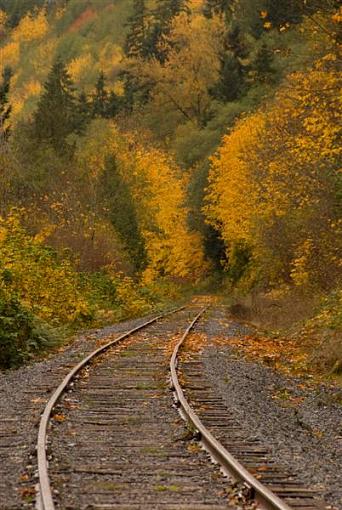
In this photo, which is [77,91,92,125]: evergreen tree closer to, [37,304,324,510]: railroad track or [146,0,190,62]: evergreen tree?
[146,0,190,62]: evergreen tree

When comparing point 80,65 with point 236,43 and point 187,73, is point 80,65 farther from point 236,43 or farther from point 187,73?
point 236,43

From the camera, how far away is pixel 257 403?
12.5 m

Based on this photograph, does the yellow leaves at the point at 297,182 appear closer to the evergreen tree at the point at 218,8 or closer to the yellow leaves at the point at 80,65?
the evergreen tree at the point at 218,8

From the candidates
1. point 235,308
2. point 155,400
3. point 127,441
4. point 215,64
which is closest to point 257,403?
point 155,400

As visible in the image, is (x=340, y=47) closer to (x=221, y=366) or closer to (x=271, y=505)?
(x=221, y=366)

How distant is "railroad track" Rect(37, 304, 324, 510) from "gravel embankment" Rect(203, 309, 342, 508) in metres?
0.29

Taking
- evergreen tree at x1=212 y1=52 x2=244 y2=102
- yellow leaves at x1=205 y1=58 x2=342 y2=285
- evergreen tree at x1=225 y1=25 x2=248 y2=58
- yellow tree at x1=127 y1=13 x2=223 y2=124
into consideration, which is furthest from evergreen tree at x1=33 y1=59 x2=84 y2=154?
yellow leaves at x1=205 y1=58 x2=342 y2=285

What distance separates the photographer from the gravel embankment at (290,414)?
814cm

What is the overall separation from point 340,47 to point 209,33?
217 ft

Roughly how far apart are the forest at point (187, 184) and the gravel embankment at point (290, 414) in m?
2.07

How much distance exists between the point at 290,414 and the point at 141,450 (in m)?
3.88

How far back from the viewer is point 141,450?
28.7ft

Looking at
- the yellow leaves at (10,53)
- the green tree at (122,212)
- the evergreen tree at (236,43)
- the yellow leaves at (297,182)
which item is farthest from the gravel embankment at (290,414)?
the yellow leaves at (10,53)

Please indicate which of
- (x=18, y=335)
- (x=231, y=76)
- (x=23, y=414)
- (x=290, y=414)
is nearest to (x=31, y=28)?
(x=231, y=76)
